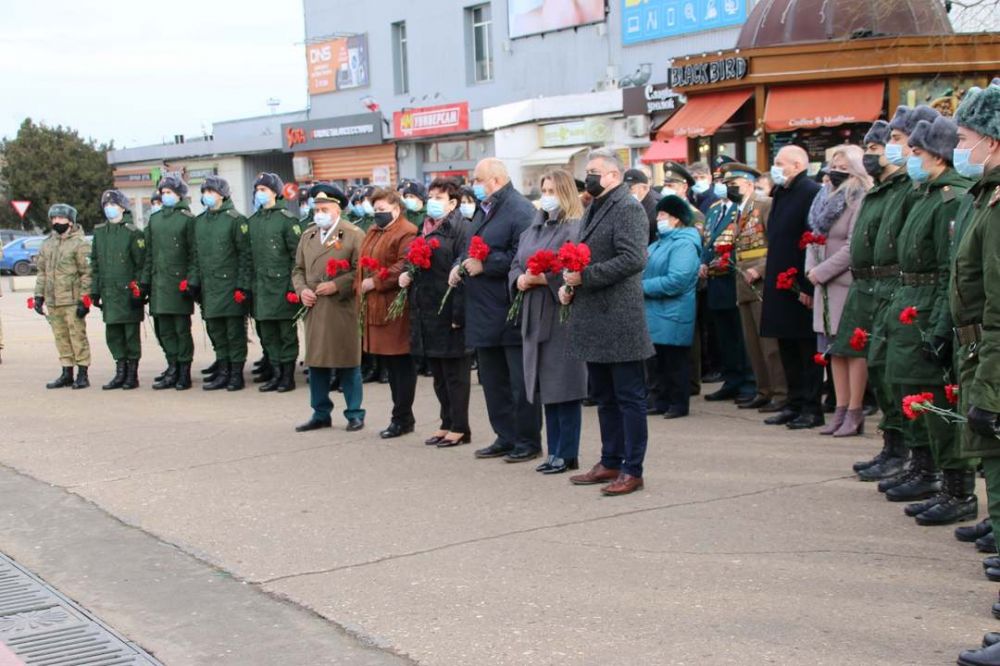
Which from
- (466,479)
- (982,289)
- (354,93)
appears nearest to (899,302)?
(982,289)

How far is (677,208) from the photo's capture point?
10.9 meters

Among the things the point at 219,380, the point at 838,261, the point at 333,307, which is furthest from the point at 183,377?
the point at 838,261

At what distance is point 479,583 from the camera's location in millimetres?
6426

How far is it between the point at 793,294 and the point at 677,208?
131 cm

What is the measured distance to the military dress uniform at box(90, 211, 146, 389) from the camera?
568 inches

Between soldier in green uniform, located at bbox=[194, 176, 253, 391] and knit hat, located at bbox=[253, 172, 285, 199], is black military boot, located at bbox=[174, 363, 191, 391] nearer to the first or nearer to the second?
soldier in green uniform, located at bbox=[194, 176, 253, 391]

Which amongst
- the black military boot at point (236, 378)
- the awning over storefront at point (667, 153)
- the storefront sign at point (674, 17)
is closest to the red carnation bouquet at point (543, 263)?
the black military boot at point (236, 378)

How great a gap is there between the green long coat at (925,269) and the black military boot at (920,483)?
2.75 feet

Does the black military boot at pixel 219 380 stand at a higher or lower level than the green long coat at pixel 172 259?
lower

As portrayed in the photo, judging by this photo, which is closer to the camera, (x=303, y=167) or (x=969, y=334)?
(x=969, y=334)

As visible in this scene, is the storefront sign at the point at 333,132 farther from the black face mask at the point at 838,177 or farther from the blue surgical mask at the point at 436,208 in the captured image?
the black face mask at the point at 838,177

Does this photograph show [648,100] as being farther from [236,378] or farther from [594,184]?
[594,184]

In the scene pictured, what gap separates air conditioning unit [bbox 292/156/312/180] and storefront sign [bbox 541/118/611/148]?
47.4 ft

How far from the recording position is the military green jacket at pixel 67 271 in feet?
48.6
